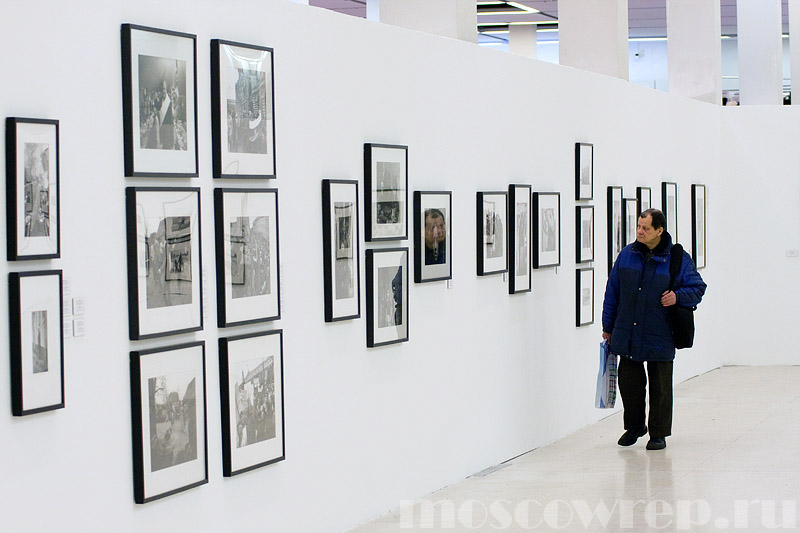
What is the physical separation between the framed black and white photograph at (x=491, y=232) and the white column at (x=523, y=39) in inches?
635

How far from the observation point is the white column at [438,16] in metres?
8.49

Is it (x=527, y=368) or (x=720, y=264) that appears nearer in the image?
(x=527, y=368)

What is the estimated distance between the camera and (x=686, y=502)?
7.29 m

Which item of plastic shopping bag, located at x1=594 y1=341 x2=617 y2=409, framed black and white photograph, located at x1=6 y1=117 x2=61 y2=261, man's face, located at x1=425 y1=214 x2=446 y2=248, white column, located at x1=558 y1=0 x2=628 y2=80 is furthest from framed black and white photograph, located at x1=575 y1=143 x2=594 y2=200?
framed black and white photograph, located at x1=6 y1=117 x2=61 y2=261

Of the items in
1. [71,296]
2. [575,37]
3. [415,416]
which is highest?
[575,37]

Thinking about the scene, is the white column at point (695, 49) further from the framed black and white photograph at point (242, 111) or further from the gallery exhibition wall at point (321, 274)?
the framed black and white photograph at point (242, 111)

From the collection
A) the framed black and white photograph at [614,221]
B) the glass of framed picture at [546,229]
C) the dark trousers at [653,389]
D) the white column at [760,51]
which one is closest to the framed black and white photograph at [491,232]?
the glass of framed picture at [546,229]

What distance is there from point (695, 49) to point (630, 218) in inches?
167

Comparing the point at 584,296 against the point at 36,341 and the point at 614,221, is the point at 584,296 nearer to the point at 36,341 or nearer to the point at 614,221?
the point at 614,221

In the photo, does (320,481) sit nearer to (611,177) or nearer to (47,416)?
(47,416)

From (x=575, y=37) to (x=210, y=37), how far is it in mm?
7171

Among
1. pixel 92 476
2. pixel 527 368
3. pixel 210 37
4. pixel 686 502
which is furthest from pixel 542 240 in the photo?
pixel 92 476

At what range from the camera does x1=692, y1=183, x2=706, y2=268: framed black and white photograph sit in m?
13.2

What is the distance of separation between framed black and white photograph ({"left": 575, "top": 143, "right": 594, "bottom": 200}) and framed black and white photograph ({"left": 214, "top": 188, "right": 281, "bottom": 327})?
15.5 ft
